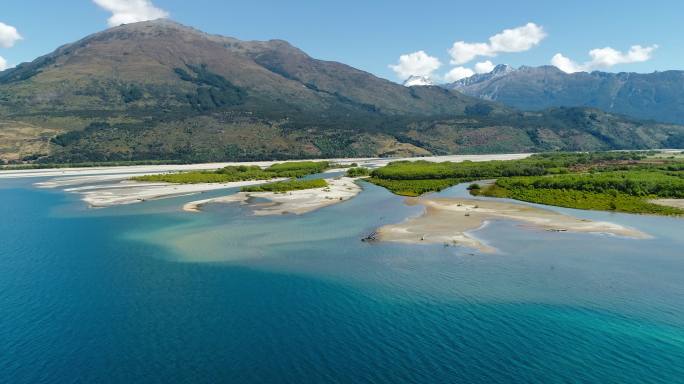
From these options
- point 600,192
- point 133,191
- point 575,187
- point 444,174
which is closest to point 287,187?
point 133,191

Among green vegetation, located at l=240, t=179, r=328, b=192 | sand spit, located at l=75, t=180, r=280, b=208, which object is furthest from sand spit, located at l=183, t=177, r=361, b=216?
sand spit, located at l=75, t=180, r=280, b=208

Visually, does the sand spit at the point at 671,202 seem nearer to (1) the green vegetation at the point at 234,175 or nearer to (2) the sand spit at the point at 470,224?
(2) the sand spit at the point at 470,224

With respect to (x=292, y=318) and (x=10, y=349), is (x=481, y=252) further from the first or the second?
(x=10, y=349)

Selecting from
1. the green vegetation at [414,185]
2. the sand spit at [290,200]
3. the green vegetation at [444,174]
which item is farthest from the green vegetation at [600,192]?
the sand spit at [290,200]

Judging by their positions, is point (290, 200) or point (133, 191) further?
point (133, 191)

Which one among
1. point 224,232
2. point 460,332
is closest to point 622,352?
point 460,332

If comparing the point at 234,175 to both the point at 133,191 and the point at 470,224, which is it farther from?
the point at 470,224

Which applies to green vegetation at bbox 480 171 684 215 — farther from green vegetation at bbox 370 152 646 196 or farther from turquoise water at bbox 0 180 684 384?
green vegetation at bbox 370 152 646 196
